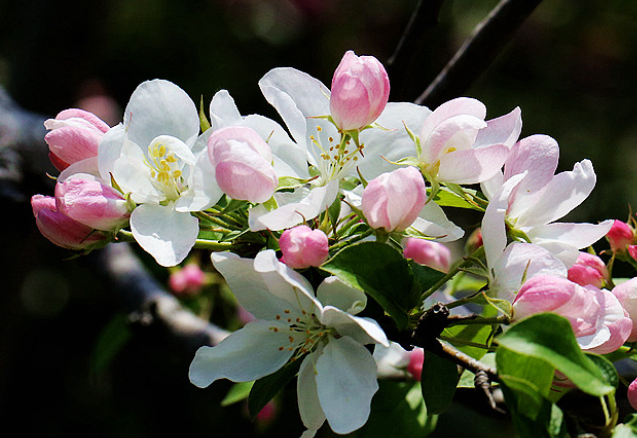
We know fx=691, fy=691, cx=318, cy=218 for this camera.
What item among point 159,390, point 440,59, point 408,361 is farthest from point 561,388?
point 440,59

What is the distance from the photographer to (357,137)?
75 cm

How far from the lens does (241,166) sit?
0.67m

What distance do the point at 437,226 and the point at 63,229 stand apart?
0.40 meters

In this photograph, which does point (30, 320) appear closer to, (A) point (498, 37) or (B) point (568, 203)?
(A) point (498, 37)

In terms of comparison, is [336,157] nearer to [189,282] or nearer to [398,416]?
[398,416]

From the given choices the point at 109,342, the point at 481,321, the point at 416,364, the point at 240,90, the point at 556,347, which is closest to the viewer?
the point at 556,347

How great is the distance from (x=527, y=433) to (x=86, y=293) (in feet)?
8.20

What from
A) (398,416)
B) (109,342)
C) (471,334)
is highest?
(471,334)

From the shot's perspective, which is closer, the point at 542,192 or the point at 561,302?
the point at 561,302

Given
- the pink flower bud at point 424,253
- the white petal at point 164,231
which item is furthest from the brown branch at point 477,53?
Answer: the white petal at point 164,231

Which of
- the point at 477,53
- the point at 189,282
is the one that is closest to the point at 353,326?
the point at 477,53

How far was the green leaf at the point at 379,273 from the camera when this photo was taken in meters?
0.63

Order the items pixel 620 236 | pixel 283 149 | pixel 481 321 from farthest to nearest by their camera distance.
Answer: pixel 620 236, pixel 283 149, pixel 481 321

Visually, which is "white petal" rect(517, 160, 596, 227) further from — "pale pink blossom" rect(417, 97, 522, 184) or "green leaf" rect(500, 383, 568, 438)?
"green leaf" rect(500, 383, 568, 438)
